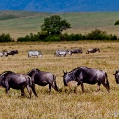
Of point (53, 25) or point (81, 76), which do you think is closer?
point (81, 76)

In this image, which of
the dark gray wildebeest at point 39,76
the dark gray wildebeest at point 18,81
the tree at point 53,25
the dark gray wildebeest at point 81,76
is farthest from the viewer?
the tree at point 53,25

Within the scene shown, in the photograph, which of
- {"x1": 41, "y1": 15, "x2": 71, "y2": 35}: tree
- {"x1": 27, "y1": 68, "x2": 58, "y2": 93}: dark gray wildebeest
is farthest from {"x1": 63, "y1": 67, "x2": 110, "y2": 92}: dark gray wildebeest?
{"x1": 41, "y1": 15, "x2": 71, "y2": 35}: tree

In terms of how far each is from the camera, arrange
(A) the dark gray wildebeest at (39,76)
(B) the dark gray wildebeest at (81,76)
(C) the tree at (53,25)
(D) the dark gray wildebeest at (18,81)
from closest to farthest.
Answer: (D) the dark gray wildebeest at (18,81)
(A) the dark gray wildebeest at (39,76)
(B) the dark gray wildebeest at (81,76)
(C) the tree at (53,25)

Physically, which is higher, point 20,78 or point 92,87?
point 20,78

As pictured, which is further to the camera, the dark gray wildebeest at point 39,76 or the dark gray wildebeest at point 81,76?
the dark gray wildebeest at point 81,76

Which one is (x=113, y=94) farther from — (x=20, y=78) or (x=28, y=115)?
(x=28, y=115)

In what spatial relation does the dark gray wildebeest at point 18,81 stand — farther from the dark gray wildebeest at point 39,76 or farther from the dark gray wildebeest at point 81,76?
the dark gray wildebeest at point 81,76

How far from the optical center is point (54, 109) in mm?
11992

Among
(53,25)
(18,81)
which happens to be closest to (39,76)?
(18,81)

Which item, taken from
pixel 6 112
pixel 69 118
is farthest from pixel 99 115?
pixel 6 112

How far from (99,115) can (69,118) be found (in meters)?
0.97

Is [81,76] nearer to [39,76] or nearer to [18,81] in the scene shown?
[39,76]

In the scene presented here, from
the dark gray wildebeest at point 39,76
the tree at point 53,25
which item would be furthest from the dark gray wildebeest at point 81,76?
the tree at point 53,25

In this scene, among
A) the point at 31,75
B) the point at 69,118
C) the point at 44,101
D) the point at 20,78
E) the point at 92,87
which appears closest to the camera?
the point at 69,118
